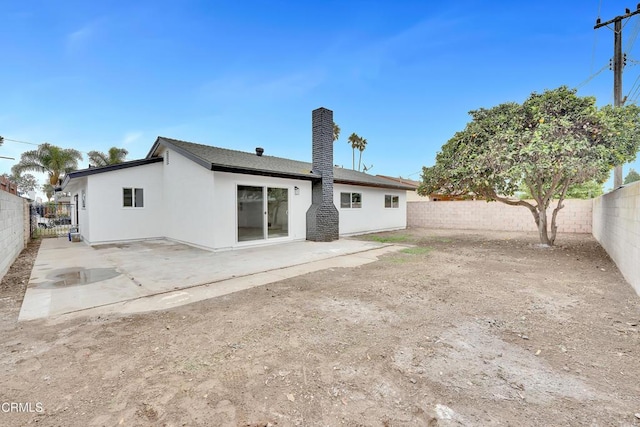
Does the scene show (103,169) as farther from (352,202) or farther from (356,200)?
(356,200)

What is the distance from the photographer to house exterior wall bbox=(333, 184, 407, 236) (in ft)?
43.4

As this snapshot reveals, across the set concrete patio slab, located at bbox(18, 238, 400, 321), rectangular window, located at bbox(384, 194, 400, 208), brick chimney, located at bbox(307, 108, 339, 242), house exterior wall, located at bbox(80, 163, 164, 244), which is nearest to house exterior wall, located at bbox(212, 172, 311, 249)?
concrete patio slab, located at bbox(18, 238, 400, 321)

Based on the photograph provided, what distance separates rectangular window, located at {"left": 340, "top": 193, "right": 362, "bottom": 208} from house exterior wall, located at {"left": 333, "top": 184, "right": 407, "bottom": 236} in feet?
0.49

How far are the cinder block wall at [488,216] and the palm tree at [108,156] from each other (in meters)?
24.4

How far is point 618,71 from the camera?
10289 millimetres

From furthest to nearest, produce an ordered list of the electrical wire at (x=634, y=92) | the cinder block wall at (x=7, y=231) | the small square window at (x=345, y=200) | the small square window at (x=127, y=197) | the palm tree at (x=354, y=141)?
1. the palm tree at (x=354, y=141)
2. the small square window at (x=345, y=200)
3. the small square window at (x=127, y=197)
4. the electrical wire at (x=634, y=92)
5. the cinder block wall at (x=7, y=231)

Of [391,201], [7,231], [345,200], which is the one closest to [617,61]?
[391,201]

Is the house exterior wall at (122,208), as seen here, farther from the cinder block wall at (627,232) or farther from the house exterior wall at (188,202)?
the cinder block wall at (627,232)

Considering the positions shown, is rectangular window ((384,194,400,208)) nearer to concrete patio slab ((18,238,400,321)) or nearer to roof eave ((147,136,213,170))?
concrete patio slab ((18,238,400,321))

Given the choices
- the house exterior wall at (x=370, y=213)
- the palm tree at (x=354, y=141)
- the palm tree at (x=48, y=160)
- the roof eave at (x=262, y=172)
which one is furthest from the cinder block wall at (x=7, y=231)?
the palm tree at (x=354, y=141)

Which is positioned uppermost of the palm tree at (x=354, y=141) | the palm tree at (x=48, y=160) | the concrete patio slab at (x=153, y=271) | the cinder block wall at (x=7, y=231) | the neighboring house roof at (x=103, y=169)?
the palm tree at (x=354, y=141)

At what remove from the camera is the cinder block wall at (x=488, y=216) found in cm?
1367

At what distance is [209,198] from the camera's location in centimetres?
867

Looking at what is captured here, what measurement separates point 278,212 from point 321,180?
7.11 feet
